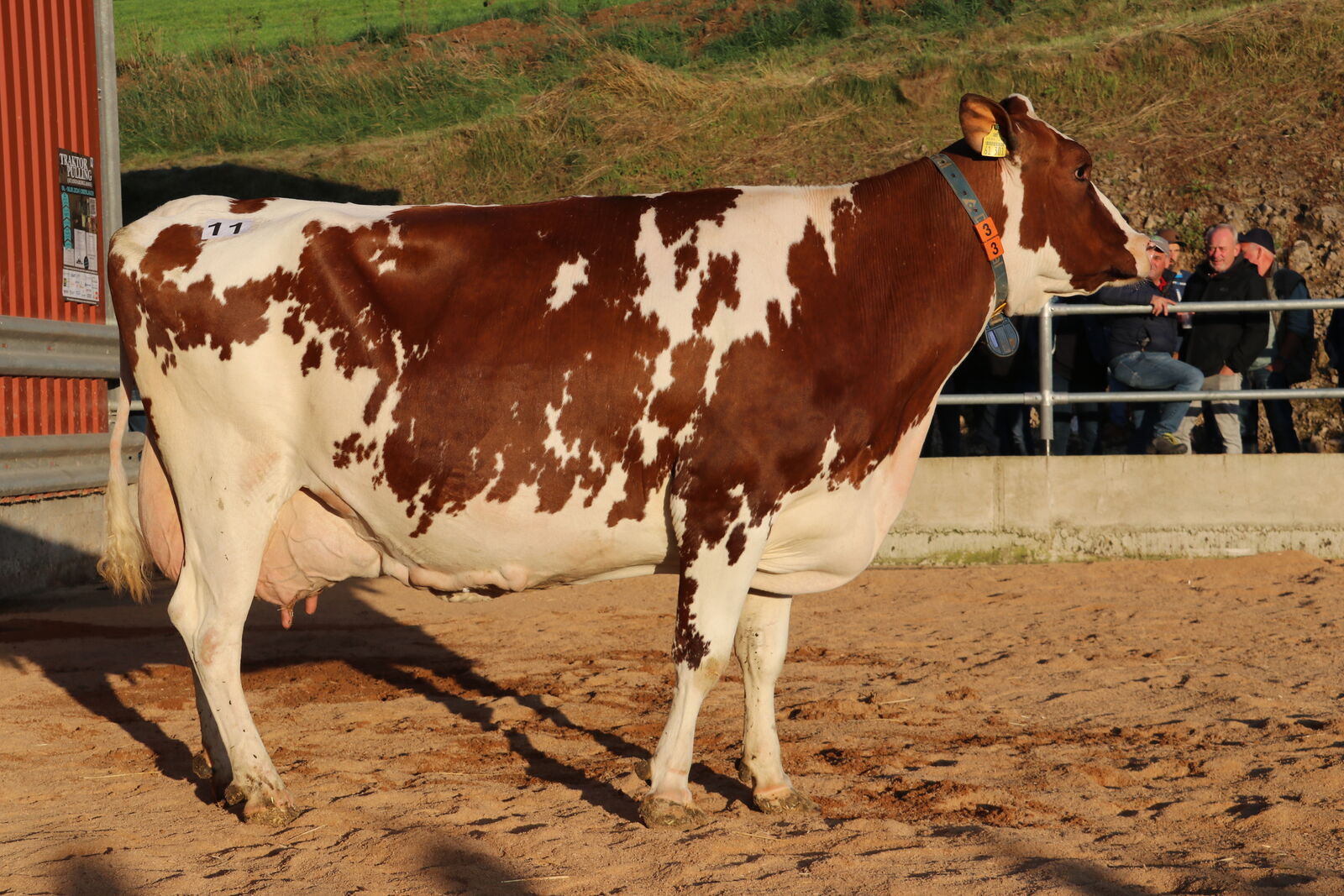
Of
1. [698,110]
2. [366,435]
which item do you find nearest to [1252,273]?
[366,435]

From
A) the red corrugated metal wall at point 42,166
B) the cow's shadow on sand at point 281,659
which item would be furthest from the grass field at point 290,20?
the cow's shadow on sand at point 281,659

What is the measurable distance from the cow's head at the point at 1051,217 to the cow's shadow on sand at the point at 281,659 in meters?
2.04

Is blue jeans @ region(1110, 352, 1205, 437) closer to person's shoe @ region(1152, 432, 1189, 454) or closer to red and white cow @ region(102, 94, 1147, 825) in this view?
person's shoe @ region(1152, 432, 1189, 454)

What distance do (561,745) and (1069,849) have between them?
2029mm

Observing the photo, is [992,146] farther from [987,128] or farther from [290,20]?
[290,20]

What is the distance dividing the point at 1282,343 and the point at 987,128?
20.1 ft

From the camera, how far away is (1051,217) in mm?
4590

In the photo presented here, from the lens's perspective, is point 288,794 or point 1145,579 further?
point 1145,579

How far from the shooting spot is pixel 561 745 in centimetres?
508

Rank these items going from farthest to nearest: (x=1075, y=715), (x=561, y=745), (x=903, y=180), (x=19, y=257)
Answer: (x=19, y=257) < (x=1075, y=715) < (x=561, y=745) < (x=903, y=180)

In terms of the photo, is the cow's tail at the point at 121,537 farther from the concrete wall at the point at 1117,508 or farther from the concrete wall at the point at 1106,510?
the concrete wall at the point at 1117,508

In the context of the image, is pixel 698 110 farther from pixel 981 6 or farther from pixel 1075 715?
pixel 1075 715

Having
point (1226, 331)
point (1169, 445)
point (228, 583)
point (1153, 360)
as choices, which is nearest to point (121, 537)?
point (228, 583)

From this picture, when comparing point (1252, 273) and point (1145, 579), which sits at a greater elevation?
point (1252, 273)
